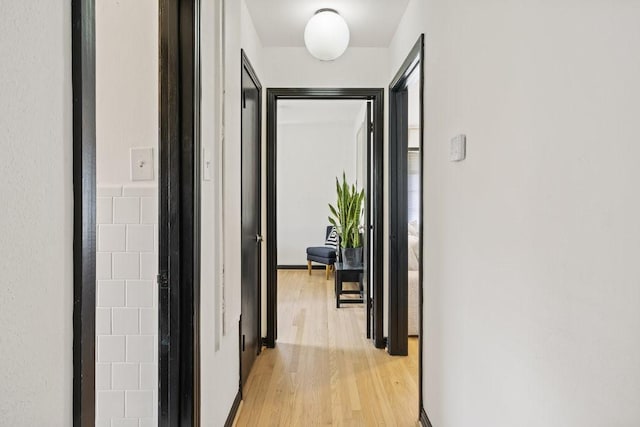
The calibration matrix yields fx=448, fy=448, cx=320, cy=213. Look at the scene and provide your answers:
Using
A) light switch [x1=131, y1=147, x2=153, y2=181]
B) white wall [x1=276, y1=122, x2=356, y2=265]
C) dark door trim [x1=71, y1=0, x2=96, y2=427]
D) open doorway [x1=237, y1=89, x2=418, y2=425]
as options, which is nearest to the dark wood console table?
open doorway [x1=237, y1=89, x2=418, y2=425]

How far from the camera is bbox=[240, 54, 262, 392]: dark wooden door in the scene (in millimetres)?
2781

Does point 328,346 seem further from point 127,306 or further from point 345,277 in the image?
point 127,306

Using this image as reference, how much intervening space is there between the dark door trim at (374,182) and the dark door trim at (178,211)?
5.96 feet

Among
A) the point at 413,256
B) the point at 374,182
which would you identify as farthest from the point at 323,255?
the point at 374,182

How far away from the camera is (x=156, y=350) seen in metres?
1.71

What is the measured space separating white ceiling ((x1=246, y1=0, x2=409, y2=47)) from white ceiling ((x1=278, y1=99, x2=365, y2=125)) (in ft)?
6.67

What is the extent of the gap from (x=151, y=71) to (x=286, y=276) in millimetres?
5296

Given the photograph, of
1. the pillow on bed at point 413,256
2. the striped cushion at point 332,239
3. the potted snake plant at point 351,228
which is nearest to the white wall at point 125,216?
the pillow on bed at point 413,256
